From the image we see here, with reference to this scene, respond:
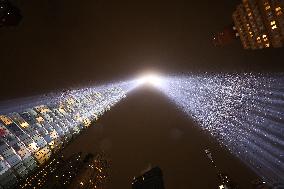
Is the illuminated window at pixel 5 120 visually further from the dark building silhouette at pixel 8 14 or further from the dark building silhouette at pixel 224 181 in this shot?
the dark building silhouette at pixel 224 181

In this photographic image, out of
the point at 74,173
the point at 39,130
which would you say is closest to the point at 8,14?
the point at 39,130

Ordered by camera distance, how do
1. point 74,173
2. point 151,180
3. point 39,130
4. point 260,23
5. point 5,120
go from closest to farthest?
point 5,120 → point 39,130 → point 260,23 → point 74,173 → point 151,180

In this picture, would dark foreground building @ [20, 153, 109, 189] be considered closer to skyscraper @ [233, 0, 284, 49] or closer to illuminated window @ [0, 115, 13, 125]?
illuminated window @ [0, 115, 13, 125]

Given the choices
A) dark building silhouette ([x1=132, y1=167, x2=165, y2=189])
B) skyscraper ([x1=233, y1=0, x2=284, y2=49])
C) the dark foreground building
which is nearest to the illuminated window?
the dark foreground building

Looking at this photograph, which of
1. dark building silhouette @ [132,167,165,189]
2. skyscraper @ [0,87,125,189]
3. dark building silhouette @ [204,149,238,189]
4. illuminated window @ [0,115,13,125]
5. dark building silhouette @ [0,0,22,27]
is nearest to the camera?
dark building silhouette @ [0,0,22,27]

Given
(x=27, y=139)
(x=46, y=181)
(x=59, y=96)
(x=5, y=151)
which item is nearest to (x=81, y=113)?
(x=59, y=96)

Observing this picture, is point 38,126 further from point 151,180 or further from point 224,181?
point 151,180

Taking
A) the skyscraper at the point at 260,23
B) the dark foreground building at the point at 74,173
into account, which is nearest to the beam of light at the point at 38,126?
the dark foreground building at the point at 74,173

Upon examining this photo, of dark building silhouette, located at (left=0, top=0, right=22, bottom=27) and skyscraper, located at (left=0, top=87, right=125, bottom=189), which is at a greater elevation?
dark building silhouette, located at (left=0, top=0, right=22, bottom=27)

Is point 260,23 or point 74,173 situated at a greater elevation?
point 260,23
